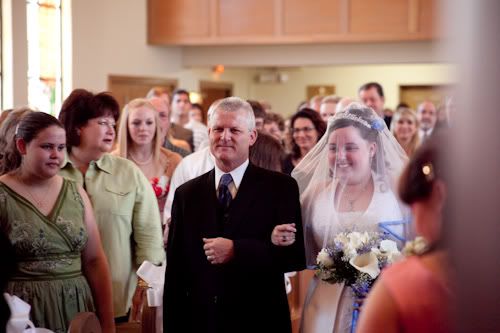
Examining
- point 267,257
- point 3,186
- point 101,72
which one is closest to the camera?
point 267,257

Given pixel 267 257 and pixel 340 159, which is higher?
pixel 340 159

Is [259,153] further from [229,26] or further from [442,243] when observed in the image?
[229,26]

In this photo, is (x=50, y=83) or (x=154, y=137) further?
(x=50, y=83)

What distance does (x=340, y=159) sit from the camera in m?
3.68

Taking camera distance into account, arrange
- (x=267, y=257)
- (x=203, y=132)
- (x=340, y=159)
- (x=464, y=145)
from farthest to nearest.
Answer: (x=203, y=132) < (x=340, y=159) < (x=267, y=257) < (x=464, y=145)

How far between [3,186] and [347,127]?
5.07 feet

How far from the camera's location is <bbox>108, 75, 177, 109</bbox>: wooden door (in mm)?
12945

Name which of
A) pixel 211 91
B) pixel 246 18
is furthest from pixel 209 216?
pixel 211 91

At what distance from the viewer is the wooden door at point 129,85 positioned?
510 inches

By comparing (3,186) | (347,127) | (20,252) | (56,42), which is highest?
(56,42)

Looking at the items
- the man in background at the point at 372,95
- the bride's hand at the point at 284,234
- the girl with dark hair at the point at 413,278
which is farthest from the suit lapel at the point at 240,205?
the man in background at the point at 372,95

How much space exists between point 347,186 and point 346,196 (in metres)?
0.05

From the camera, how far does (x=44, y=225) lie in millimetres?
3320

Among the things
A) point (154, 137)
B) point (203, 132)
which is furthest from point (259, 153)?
point (203, 132)
